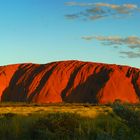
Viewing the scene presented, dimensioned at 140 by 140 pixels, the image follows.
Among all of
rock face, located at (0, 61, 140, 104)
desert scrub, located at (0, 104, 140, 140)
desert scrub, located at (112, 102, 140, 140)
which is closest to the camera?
desert scrub, located at (0, 104, 140, 140)

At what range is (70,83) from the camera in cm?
8606

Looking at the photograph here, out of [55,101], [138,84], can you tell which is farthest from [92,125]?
[138,84]

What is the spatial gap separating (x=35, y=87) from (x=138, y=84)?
19.8 metres

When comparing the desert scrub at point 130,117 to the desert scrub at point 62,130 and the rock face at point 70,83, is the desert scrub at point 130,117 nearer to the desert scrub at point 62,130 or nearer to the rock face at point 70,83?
the desert scrub at point 62,130

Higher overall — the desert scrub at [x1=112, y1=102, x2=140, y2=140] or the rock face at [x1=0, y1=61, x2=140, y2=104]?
the desert scrub at [x1=112, y1=102, x2=140, y2=140]

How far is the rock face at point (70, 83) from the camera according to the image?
8188cm

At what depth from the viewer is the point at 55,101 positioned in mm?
80438

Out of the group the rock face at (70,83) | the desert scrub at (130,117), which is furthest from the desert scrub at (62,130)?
the rock face at (70,83)

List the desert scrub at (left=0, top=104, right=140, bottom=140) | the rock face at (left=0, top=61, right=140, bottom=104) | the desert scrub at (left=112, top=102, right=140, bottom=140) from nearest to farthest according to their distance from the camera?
1. the desert scrub at (left=0, top=104, right=140, bottom=140)
2. the desert scrub at (left=112, top=102, right=140, bottom=140)
3. the rock face at (left=0, top=61, right=140, bottom=104)

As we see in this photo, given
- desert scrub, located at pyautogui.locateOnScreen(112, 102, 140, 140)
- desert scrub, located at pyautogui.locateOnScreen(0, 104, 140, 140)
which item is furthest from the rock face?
desert scrub, located at pyautogui.locateOnScreen(0, 104, 140, 140)

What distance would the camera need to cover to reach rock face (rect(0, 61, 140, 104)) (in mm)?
81875

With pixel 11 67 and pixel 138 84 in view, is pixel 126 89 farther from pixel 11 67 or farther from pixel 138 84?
pixel 11 67

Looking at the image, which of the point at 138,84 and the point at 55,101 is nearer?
the point at 55,101

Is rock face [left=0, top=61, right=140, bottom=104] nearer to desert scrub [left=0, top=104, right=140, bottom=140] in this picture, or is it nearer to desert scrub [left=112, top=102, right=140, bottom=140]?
desert scrub [left=112, top=102, right=140, bottom=140]
